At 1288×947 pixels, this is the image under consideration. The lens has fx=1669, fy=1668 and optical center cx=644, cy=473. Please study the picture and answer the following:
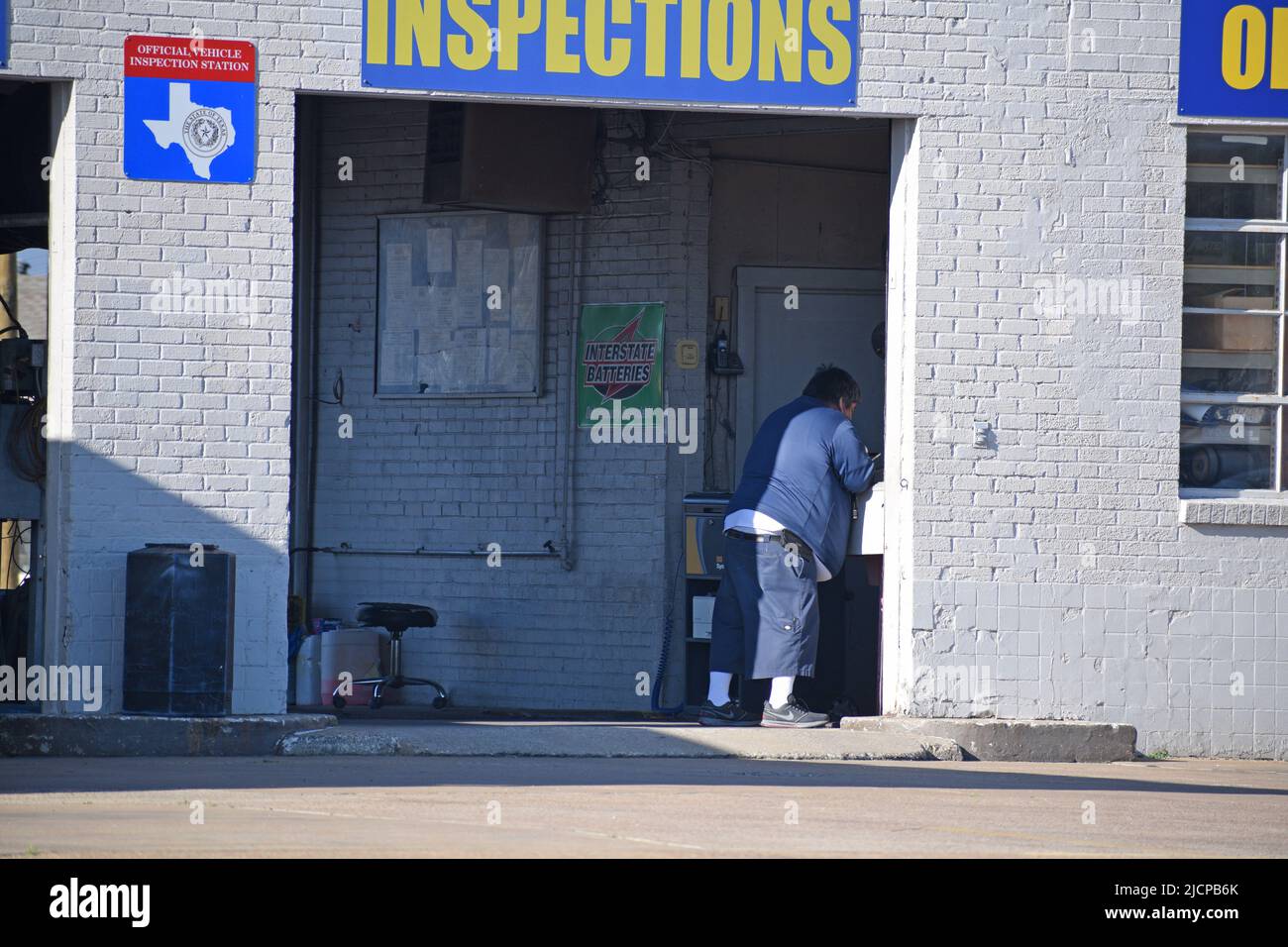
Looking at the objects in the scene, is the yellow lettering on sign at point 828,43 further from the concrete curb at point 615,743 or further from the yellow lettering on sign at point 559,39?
the concrete curb at point 615,743

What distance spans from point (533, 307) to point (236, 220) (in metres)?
3.50

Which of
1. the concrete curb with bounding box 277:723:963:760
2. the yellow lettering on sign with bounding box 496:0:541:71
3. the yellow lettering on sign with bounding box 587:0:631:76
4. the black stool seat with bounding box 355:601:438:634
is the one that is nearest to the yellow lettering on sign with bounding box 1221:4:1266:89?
the yellow lettering on sign with bounding box 587:0:631:76

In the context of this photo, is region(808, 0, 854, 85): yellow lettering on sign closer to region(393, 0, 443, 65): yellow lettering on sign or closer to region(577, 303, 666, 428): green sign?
region(393, 0, 443, 65): yellow lettering on sign

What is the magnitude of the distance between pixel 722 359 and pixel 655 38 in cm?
324

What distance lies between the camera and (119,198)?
27.8 ft

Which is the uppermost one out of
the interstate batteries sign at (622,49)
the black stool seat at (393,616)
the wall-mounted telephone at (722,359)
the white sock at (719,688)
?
the interstate batteries sign at (622,49)

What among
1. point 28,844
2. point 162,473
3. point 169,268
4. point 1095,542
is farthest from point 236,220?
point 1095,542

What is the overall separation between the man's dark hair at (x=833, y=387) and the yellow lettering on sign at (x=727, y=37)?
1.83 m

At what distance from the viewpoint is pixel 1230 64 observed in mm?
9117

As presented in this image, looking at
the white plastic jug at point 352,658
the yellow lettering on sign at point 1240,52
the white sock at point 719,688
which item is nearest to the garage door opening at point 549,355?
the white plastic jug at point 352,658

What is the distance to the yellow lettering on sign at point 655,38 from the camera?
8.78 metres

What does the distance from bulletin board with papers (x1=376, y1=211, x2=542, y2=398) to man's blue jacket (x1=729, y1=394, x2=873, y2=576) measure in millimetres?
2779

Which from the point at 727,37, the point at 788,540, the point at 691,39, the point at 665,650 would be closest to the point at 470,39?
the point at 691,39

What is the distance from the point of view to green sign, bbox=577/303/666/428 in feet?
37.9
